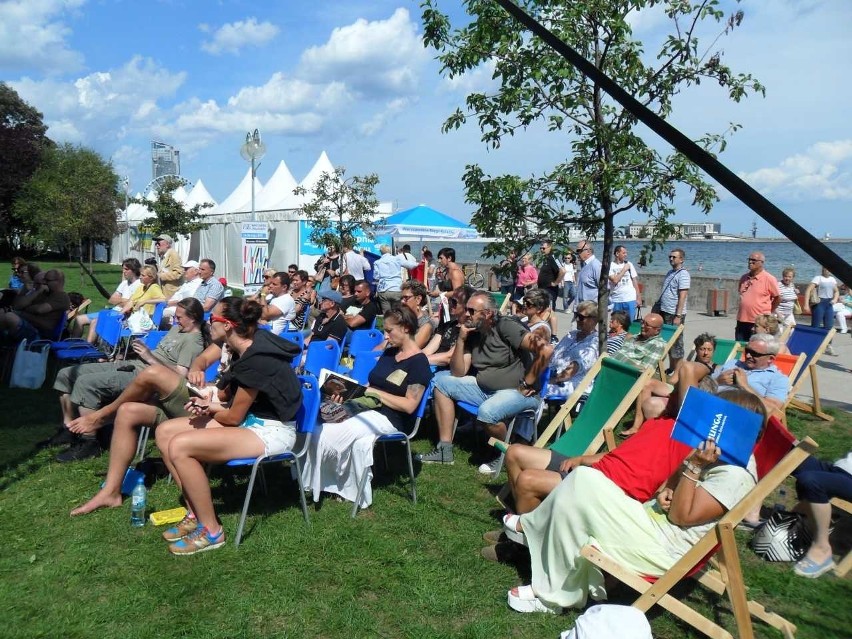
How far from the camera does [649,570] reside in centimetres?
301

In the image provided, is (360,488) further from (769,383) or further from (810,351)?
(810,351)

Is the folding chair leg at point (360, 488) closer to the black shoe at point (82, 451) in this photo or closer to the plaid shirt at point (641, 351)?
the black shoe at point (82, 451)

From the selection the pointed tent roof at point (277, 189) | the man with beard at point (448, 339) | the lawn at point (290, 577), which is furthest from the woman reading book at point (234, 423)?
the pointed tent roof at point (277, 189)

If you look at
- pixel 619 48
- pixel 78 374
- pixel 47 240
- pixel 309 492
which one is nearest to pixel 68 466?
pixel 78 374

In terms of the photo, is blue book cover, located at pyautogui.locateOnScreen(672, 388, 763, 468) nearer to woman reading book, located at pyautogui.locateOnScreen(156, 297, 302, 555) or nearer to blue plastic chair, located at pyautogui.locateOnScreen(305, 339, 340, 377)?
woman reading book, located at pyautogui.locateOnScreen(156, 297, 302, 555)

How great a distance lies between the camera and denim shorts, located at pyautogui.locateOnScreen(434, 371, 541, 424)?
522 centimetres

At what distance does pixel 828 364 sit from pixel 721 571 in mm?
8004

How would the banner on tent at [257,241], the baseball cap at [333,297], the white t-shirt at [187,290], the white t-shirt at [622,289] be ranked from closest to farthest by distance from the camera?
the baseball cap at [333,297], the white t-shirt at [187,290], the white t-shirt at [622,289], the banner on tent at [257,241]

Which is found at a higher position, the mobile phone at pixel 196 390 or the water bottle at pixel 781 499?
the mobile phone at pixel 196 390

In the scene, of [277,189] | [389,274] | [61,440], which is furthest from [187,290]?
[277,189]

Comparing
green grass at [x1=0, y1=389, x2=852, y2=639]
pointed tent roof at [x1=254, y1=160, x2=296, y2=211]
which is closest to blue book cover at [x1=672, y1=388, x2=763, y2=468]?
green grass at [x1=0, y1=389, x2=852, y2=639]

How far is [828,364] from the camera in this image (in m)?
9.61

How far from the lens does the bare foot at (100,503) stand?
431 centimetres

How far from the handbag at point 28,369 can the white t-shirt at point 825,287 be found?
35.7ft
